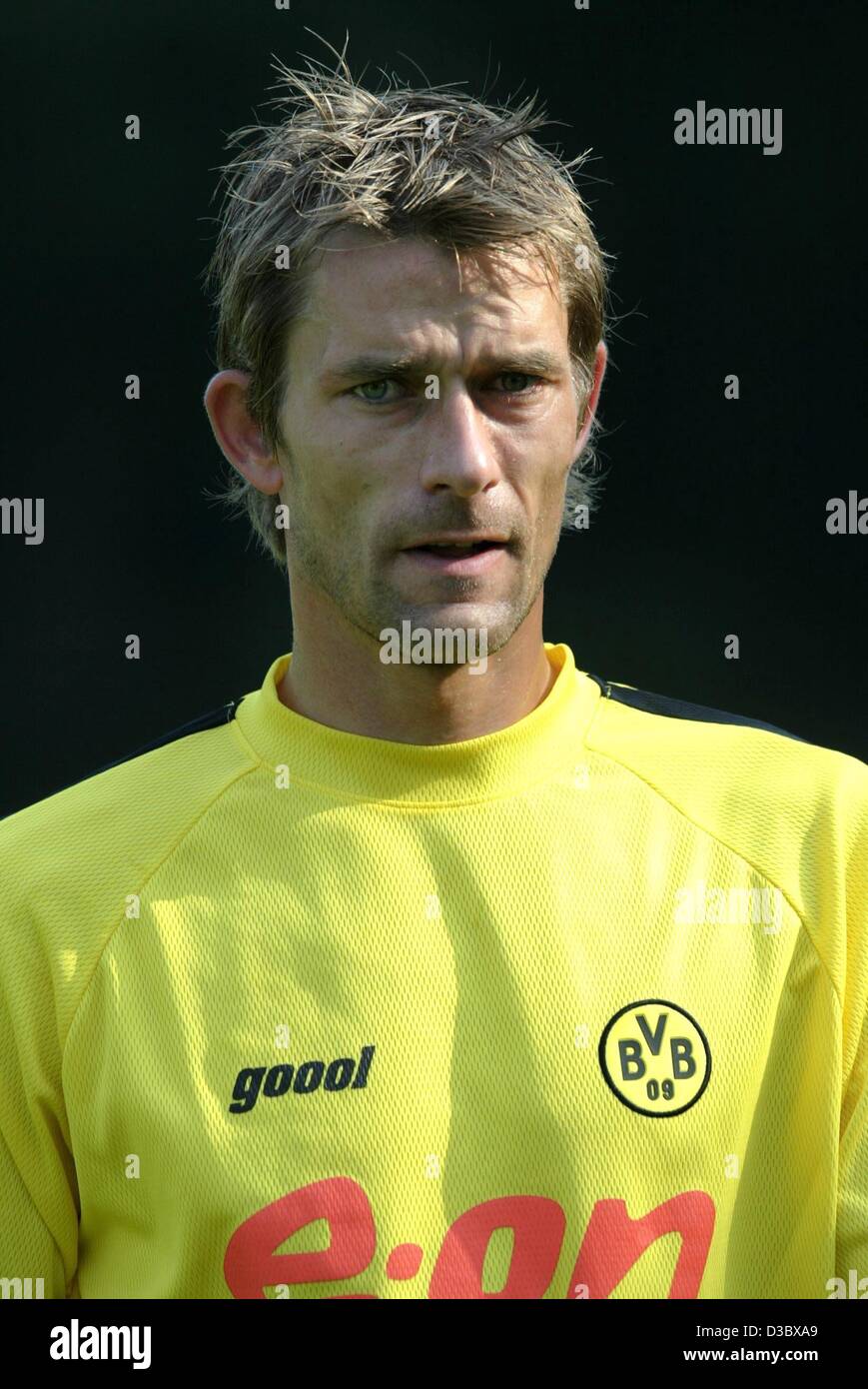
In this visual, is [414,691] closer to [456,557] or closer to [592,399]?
[456,557]

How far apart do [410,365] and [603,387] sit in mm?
1356

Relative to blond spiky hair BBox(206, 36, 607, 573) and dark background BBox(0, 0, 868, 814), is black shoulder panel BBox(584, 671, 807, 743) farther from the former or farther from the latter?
dark background BBox(0, 0, 868, 814)

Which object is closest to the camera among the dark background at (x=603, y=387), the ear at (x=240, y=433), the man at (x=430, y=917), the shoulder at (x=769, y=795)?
the man at (x=430, y=917)

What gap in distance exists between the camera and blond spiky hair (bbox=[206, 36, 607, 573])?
2.04 metres

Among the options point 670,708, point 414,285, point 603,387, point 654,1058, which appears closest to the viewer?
point 654,1058

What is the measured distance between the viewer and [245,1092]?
1.88 m

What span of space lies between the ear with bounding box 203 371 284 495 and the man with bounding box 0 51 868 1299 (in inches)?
3.0

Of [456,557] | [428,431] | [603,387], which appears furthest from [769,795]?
[603,387]

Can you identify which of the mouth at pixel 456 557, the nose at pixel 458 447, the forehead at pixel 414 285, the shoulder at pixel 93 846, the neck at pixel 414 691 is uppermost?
the forehead at pixel 414 285

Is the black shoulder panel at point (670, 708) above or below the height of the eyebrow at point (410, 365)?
below

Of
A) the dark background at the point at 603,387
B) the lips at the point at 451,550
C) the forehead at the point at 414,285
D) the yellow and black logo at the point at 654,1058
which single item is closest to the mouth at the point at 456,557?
the lips at the point at 451,550

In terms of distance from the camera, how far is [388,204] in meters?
2.05

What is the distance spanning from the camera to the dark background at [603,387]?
3.17 meters

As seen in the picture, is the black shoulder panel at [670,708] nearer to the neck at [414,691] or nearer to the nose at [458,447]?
the neck at [414,691]
